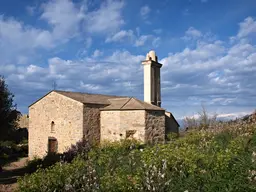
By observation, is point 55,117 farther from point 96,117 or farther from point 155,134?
point 155,134

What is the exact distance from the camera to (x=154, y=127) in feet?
67.7

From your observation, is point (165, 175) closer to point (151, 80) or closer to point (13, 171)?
point (13, 171)

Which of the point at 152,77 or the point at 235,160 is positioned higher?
the point at 152,77

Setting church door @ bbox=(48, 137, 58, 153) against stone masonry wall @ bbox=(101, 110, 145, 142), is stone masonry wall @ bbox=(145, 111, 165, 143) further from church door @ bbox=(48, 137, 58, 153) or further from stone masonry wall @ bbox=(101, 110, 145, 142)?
church door @ bbox=(48, 137, 58, 153)

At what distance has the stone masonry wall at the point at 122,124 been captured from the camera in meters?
19.9

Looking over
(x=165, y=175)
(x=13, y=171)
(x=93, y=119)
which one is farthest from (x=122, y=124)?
(x=165, y=175)

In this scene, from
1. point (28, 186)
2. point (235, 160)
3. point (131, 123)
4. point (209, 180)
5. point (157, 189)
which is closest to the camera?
point (157, 189)

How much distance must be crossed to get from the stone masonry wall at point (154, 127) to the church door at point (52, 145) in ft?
25.0

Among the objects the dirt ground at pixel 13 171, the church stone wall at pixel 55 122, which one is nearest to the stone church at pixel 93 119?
the church stone wall at pixel 55 122

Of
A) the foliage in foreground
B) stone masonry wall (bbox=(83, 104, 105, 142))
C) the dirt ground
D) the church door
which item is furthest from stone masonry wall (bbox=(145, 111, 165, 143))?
the foliage in foreground

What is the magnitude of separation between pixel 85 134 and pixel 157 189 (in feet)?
51.4

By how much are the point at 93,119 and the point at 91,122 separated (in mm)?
321

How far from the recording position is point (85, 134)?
20969mm

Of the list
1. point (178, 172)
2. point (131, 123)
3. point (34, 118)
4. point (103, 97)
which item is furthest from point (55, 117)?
point (178, 172)
